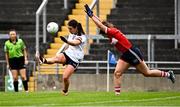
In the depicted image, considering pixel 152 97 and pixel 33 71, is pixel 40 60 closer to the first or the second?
pixel 152 97

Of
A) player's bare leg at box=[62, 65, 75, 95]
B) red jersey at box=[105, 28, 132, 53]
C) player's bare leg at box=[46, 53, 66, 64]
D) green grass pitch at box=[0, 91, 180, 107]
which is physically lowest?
green grass pitch at box=[0, 91, 180, 107]

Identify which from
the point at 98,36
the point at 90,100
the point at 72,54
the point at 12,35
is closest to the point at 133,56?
the point at 72,54

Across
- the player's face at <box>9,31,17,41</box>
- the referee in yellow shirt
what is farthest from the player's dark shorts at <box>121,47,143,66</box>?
the referee in yellow shirt

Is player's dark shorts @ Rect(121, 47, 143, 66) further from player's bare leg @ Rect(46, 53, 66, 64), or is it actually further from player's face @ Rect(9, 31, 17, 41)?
player's face @ Rect(9, 31, 17, 41)

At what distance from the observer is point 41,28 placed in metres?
36.8

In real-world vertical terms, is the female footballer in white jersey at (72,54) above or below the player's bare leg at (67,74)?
above

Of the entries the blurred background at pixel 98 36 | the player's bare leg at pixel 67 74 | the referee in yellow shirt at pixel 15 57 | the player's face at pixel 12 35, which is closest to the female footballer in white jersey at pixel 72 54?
the player's bare leg at pixel 67 74

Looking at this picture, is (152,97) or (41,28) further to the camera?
(41,28)

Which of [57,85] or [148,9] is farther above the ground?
[148,9]

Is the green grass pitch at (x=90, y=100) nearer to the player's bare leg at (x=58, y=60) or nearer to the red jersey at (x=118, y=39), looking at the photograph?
the player's bare leg at (x=58, y=60)

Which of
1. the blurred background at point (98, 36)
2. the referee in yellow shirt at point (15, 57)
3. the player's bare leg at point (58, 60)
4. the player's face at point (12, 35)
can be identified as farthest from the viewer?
the blurred background at point (98, 36)

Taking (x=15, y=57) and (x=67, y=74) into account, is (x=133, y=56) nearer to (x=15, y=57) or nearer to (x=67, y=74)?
(x=67, y=74)

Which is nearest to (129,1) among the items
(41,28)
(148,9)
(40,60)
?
(148,9)

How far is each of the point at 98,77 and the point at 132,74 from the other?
46.0 inches
